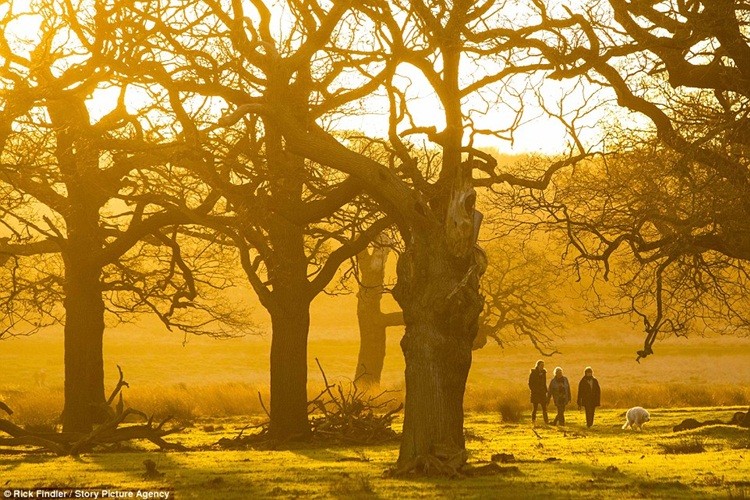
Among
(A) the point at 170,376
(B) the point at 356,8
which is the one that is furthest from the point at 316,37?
(A) the point at 170,376

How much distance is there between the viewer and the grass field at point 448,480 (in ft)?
45.6

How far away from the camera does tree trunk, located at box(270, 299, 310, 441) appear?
22922 millimetres

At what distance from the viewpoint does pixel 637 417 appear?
2708 cm

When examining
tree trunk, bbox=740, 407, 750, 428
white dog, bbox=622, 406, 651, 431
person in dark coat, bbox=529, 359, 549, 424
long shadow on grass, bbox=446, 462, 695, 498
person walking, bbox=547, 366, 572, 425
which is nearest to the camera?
long shadow on grass, bbox=446, 462, 695, 498

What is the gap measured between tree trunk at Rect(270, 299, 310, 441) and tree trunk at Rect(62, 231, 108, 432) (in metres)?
4.38

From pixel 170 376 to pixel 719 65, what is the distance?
50.9m

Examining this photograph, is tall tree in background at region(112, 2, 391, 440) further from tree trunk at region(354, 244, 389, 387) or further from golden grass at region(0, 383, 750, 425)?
tree trunk at region(354, 244, 389, 387)

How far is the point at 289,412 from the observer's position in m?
22.9

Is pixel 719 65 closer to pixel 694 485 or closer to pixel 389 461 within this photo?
pixel 694 485

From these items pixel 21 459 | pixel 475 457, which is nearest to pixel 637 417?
pixel 475 457

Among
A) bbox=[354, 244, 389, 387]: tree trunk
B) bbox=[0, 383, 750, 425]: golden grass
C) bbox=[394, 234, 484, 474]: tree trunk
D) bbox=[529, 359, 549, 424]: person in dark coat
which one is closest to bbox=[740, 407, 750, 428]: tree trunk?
bbox=[529, 359, 549, 424]: person in dark coat

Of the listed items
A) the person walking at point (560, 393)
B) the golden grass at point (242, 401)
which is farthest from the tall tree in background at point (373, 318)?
the person walking at point (560, 393)

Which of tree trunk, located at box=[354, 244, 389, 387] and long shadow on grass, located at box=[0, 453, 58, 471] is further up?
tree trunk, located at box=[354, 244, 389, 387]

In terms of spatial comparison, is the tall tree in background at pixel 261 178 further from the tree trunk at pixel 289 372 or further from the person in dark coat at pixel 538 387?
the person in dark coat at pixel 538 387
